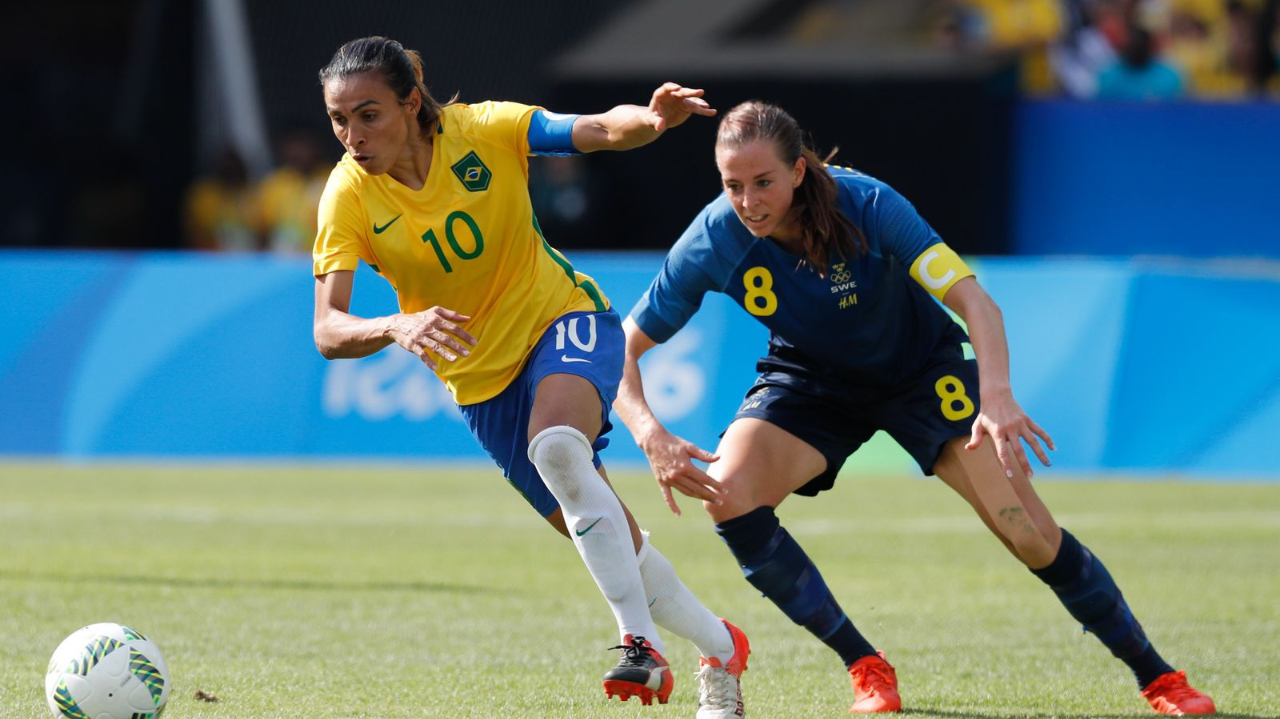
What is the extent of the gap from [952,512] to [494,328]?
6803 mm

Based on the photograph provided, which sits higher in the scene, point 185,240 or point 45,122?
point 45,122

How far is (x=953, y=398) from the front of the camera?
5.84m

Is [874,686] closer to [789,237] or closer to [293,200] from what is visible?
[789,237]

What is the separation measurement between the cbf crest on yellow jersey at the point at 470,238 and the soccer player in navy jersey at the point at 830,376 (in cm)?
42

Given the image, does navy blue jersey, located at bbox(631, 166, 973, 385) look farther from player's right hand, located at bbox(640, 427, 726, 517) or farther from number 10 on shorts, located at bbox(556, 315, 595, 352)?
player's right hand, located at bbox(640, 427, 726, 517)

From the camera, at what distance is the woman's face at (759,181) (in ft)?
17.4

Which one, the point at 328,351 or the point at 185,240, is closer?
the point at 328,351

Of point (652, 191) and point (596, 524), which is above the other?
point (652, 191)

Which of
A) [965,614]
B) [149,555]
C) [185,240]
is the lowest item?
[965,614]

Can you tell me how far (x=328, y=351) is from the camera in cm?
508

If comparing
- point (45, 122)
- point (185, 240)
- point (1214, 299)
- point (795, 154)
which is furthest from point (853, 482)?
point (45, 122)

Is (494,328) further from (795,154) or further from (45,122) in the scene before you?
(45,122)

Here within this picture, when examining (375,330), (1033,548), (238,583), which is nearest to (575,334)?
(375,330)

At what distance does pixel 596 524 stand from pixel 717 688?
65cm
